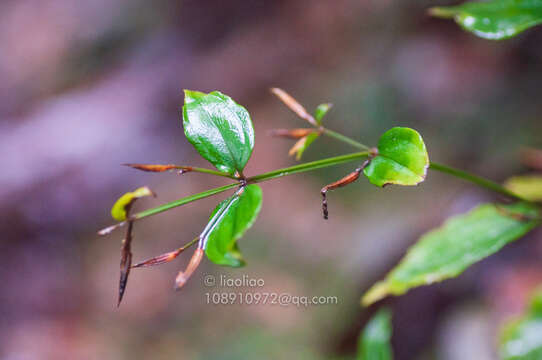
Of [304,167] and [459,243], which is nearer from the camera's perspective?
[304,167]

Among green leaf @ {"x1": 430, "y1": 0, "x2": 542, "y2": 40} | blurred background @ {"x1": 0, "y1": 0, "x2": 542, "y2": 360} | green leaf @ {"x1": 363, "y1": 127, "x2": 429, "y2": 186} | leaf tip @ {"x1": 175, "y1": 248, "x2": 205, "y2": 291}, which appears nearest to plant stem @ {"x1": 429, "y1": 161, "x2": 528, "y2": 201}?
green leaf @ {"x1": 363, "y1": 127, "x2": 429, "y2": 186}

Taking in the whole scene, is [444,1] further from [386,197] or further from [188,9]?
[188,9]

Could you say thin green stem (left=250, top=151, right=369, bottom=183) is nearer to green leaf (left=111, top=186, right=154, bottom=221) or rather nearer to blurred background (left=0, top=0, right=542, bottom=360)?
green leaf (left=111, top=186, right=154, bottom=221)

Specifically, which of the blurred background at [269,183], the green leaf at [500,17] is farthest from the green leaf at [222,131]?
the blurred background at [269,183]

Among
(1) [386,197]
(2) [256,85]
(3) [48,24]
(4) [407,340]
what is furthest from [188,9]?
(4) [407,340]

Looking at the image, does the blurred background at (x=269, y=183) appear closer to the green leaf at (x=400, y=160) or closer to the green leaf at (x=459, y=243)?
the green leaf at (x=459, y=243)

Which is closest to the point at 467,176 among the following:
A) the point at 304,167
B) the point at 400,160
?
the point at 400,160

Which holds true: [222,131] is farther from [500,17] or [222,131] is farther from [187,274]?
[500,17]
